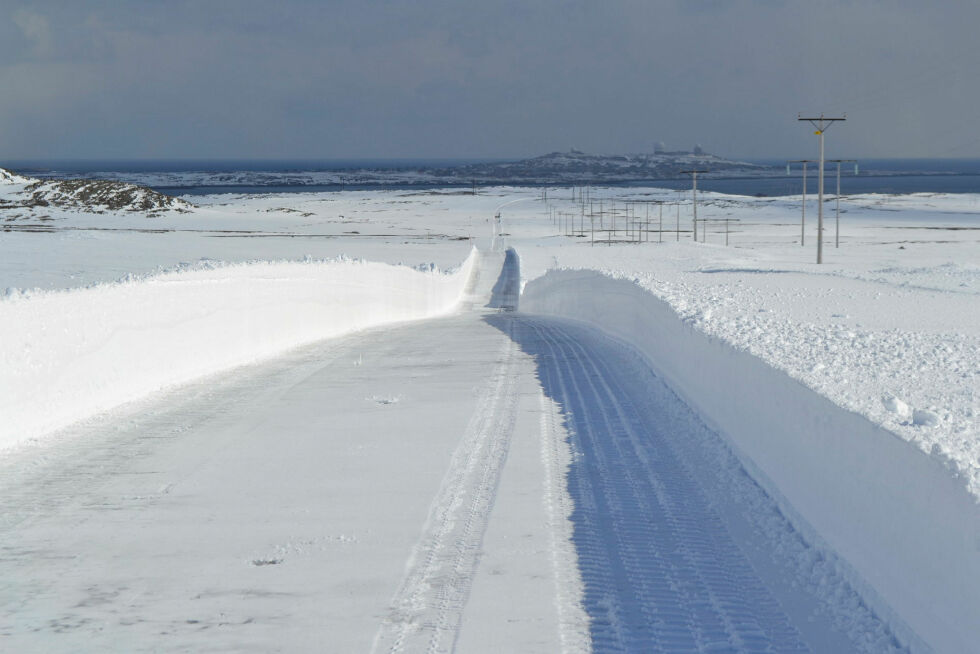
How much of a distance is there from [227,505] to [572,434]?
4130 mm

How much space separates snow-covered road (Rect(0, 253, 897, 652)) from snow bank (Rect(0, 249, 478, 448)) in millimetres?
453

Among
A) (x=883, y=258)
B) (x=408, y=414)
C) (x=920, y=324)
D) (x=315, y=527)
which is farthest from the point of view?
(x=883, y=258)

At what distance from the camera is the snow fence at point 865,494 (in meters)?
5.17

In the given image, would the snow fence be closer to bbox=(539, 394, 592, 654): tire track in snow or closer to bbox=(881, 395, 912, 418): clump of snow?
bbox=(881, 395, 912, 418): clump of snow

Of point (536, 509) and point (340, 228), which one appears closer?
point (536, 509)

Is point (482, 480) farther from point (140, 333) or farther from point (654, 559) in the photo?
point (140, 333)

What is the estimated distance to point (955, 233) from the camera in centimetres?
9812

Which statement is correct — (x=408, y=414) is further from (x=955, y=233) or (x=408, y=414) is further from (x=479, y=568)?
(x=955, y=233)

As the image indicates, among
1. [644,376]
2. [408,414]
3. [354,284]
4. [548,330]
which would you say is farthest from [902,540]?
[354,284]

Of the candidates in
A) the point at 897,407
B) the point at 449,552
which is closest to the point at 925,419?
the point at 897,407

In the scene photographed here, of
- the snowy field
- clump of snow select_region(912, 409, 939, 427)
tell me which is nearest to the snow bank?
the snowy field

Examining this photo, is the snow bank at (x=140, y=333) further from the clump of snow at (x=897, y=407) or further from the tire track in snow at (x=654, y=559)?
the clump of snow at (x=897, y=407)

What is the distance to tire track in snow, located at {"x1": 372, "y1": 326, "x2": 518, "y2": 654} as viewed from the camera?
5.72 metres

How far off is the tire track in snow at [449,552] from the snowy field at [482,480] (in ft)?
0.10
